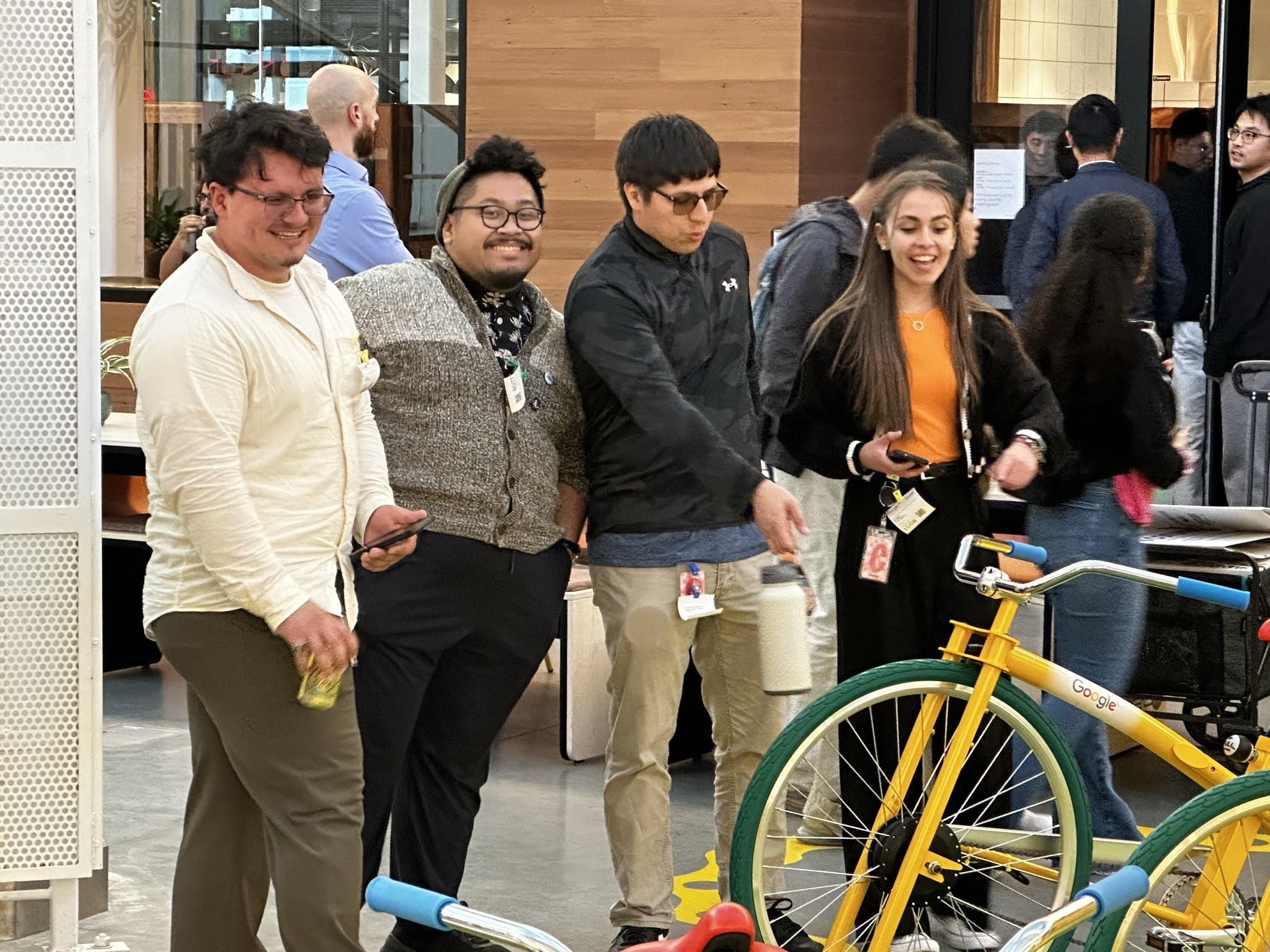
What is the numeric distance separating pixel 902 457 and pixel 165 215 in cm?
708

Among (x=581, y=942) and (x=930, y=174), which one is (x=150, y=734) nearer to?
(x=581, y=942)

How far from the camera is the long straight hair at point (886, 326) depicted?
145 inches

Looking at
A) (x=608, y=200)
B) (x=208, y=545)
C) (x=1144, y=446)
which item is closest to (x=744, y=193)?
(x=608, y=200)

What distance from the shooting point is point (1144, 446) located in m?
4.12

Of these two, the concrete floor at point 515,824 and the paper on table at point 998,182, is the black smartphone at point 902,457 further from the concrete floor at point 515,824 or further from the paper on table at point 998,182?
the paper on table at point 998,182

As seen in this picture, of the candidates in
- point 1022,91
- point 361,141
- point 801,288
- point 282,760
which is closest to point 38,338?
point 282,760

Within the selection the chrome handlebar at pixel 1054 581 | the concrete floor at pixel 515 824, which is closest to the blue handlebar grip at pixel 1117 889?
the chrome handlebar at pixel 1054 581

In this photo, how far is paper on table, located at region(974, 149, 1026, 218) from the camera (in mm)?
8414

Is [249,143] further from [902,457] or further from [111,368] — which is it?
[111,368]

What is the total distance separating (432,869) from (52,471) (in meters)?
1.07

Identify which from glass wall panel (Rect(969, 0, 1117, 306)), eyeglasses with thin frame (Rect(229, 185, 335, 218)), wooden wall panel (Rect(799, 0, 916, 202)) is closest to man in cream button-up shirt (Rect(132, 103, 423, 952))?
eyeglasses with thin frame (Rect(229, 185, 335, 218))

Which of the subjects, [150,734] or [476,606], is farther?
[150,734]

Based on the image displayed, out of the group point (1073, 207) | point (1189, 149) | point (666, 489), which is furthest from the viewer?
point (1189, 149)

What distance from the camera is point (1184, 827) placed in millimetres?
3023
